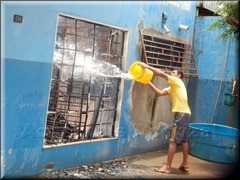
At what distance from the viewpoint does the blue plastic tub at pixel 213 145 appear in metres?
6.37

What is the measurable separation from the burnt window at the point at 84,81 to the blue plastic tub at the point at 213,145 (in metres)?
1.79

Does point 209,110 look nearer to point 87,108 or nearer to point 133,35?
point 133,35

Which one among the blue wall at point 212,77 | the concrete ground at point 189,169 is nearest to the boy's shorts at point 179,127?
the concrete ground at point 189,169

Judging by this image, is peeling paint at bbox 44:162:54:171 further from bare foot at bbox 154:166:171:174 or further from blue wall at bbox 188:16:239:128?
blue wall at bbox 188:16:239:128

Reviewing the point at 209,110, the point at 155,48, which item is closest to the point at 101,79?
the point at 155,48

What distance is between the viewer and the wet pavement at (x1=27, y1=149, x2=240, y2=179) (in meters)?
4.96

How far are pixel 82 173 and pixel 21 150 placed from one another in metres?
1.06

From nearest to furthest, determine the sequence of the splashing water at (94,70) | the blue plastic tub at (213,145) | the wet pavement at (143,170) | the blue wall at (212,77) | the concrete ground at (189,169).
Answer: the wet pavement at (143,170) → the splashing water at (94,70) → the concrete ground at (189,169) → the blue plastic tub at (213,145) → the blue wall at (212,77)

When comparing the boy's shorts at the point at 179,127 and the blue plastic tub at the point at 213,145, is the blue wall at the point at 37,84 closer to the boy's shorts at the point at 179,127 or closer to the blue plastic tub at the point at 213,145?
the boy's shorts at the point at 179,127

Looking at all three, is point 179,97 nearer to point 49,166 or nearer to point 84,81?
Result: point 84,81

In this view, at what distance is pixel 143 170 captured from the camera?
5578mm

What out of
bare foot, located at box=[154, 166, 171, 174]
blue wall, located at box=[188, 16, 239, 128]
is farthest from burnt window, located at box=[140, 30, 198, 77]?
bare foot, located at box=[154, 166, 171, 174]

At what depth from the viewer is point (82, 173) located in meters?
5.00

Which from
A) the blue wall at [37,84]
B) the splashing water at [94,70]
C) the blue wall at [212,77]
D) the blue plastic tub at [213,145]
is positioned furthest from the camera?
the blue wall at [212,77]
